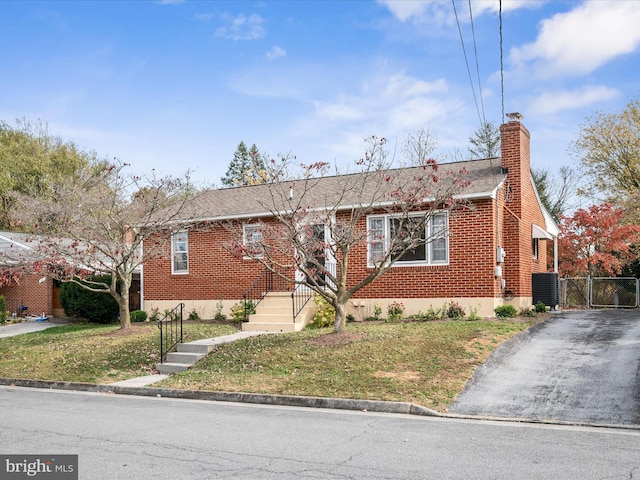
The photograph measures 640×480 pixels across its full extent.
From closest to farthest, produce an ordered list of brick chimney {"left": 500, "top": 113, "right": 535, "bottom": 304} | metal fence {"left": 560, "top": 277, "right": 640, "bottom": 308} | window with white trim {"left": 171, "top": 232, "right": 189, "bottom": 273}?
brick chimney {"left": 500, "top": 113, "right": 535, "bottom": 304} < window with white trim {"left": 171, "top": 232, "right": 189, "bottom": 273} < metal fence {"left": 560, "top": 277, "right": 640, "bottom": 308}

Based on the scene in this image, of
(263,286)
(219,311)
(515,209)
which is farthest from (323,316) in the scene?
(515,209)

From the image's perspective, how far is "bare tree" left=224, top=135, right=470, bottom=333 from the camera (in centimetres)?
1377

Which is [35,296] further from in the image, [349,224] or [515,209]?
[515,209]

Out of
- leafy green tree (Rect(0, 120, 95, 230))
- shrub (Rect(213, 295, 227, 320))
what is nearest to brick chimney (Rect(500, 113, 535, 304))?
shrub (Rect(213, 295, 227, 320))

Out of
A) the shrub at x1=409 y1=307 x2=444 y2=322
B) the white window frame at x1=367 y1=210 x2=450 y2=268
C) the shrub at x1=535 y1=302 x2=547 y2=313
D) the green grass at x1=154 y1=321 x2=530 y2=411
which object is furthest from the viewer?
the shrub at x1=535 y1=302 x2=547 y2=313

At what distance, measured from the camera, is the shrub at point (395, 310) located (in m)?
18.0

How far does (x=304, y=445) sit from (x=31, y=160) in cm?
3752

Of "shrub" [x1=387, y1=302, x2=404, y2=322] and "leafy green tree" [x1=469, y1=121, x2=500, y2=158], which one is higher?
"leafy green tree" [x1=469, y1=121, x2=500, y2=158]

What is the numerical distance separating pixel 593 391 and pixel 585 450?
3.37m

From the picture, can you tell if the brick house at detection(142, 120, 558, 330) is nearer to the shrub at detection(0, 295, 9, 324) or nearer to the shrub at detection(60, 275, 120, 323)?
the shrub at detection(60, 275, 120, 323)

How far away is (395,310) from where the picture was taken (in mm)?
18141

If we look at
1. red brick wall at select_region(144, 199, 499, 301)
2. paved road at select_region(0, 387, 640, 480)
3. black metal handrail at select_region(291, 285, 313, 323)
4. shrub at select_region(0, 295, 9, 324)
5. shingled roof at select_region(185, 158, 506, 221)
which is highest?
shingled roof at select_region(185, 158, 506, 221)

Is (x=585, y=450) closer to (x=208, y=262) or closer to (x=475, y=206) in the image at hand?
(x=475, y=206)

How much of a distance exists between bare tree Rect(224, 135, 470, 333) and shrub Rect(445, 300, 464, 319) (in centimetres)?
186
